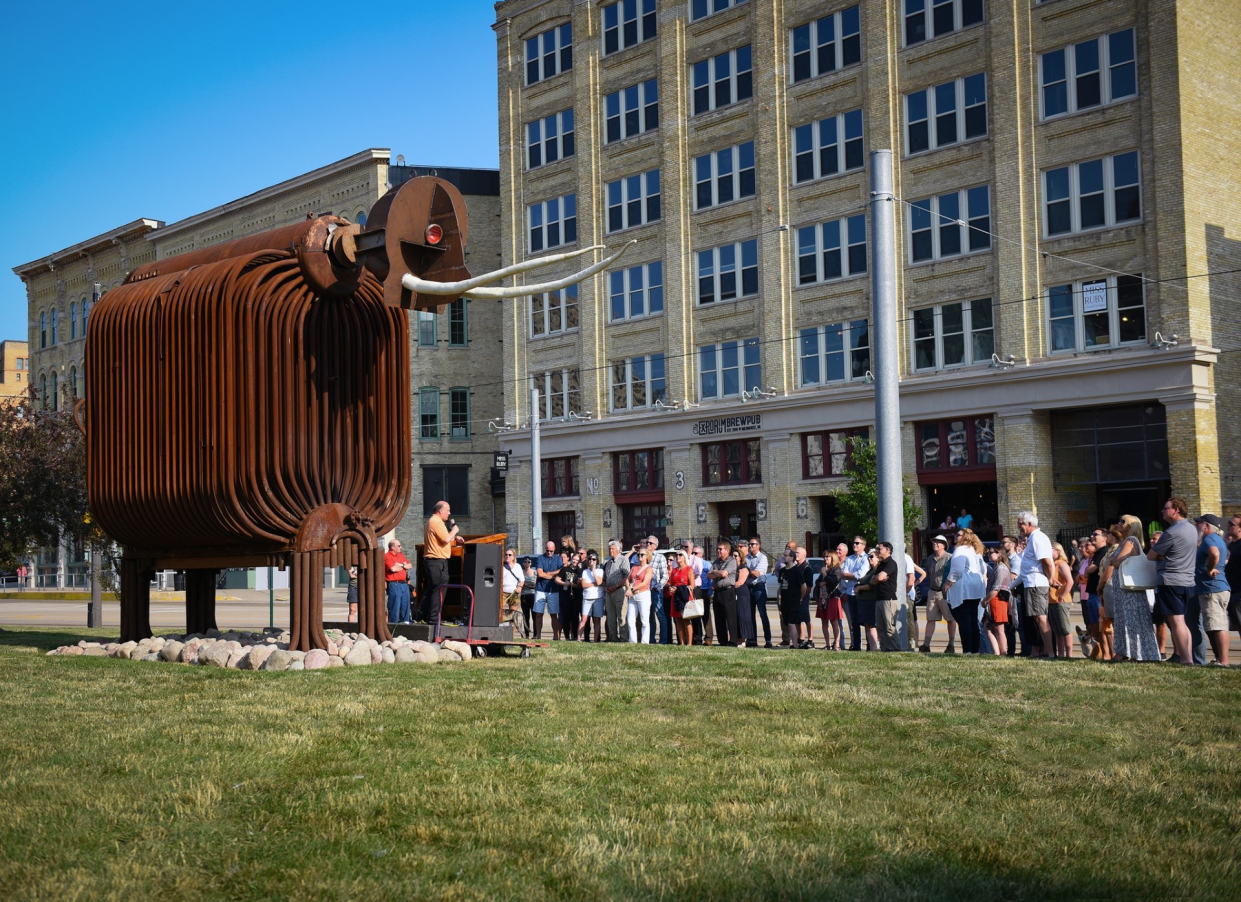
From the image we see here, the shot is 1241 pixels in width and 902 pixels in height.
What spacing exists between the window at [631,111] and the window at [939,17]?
33.7 ft

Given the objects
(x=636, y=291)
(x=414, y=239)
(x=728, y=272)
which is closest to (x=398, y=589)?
(x=414, y=239)

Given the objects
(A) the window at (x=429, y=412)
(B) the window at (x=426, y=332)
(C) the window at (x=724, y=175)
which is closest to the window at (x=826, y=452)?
(C) the window at (x=724, y=175)

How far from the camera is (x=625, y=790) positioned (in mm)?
7816

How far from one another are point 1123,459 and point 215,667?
91.4ft

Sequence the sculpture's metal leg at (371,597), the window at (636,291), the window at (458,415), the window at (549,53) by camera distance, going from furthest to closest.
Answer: the window at (458,415)
the window at (549,53)
the window at (636,291)
the sculpture's metal leg at (371,597)

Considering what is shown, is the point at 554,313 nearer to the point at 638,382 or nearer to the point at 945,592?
the point at 638,382

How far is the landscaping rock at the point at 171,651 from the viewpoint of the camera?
53.2ft

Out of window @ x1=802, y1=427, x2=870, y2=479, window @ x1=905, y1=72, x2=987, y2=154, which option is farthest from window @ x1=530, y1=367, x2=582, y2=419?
A: window @ x1=905, y1=72, x2=987, y2=154

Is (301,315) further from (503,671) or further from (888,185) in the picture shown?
(888,185)

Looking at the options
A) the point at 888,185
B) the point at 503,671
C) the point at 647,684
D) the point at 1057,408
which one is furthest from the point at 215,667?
the point at 1057,408

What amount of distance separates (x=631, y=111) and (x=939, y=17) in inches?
498

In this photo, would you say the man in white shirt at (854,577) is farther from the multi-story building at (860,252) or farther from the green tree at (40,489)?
the green tree at (40,489)

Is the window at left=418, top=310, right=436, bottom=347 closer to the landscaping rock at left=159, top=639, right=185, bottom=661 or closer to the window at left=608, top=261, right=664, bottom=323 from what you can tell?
the window at left=608, top=261, right=664, bottom=323

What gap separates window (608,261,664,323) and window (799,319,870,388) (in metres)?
6.64
